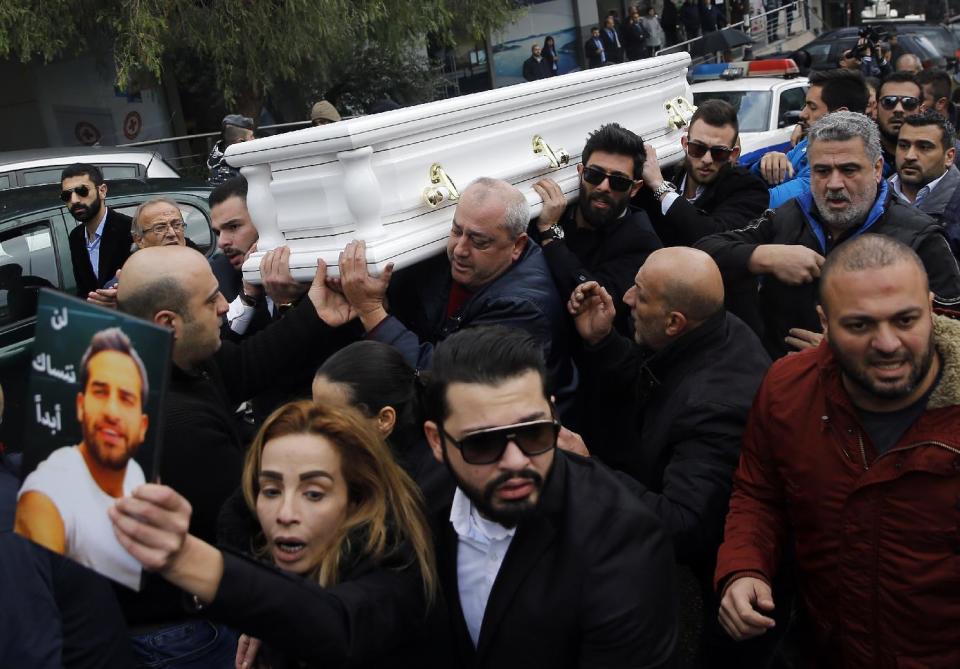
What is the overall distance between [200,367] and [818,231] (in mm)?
2214

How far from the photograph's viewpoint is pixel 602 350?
11.1 ft

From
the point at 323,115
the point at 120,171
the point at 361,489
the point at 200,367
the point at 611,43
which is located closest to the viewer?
the point at 361,489

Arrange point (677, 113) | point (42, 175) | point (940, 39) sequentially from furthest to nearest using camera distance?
point (940, 39) → point (42, 175) → point (677, 113)

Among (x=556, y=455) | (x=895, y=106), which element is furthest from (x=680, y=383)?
(x=895, y=106)

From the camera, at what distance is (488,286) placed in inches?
135

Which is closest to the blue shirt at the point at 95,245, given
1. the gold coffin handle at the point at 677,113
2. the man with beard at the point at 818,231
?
the gold coffin handle at the point at 677,113

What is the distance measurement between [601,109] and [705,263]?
159 centimetres

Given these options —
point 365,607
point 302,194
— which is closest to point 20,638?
point 365,607

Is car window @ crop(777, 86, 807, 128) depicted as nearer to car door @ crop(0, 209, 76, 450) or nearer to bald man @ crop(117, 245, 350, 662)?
car door @ crop(0, 209, 76, 450)

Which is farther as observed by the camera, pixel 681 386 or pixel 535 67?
pixel 535 67

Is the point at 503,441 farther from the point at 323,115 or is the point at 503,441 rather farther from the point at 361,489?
the point at 323,115

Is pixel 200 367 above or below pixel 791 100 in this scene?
above

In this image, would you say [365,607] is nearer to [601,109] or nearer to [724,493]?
[724,493]

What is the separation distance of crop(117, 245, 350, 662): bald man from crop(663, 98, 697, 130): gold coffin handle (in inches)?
88.9
